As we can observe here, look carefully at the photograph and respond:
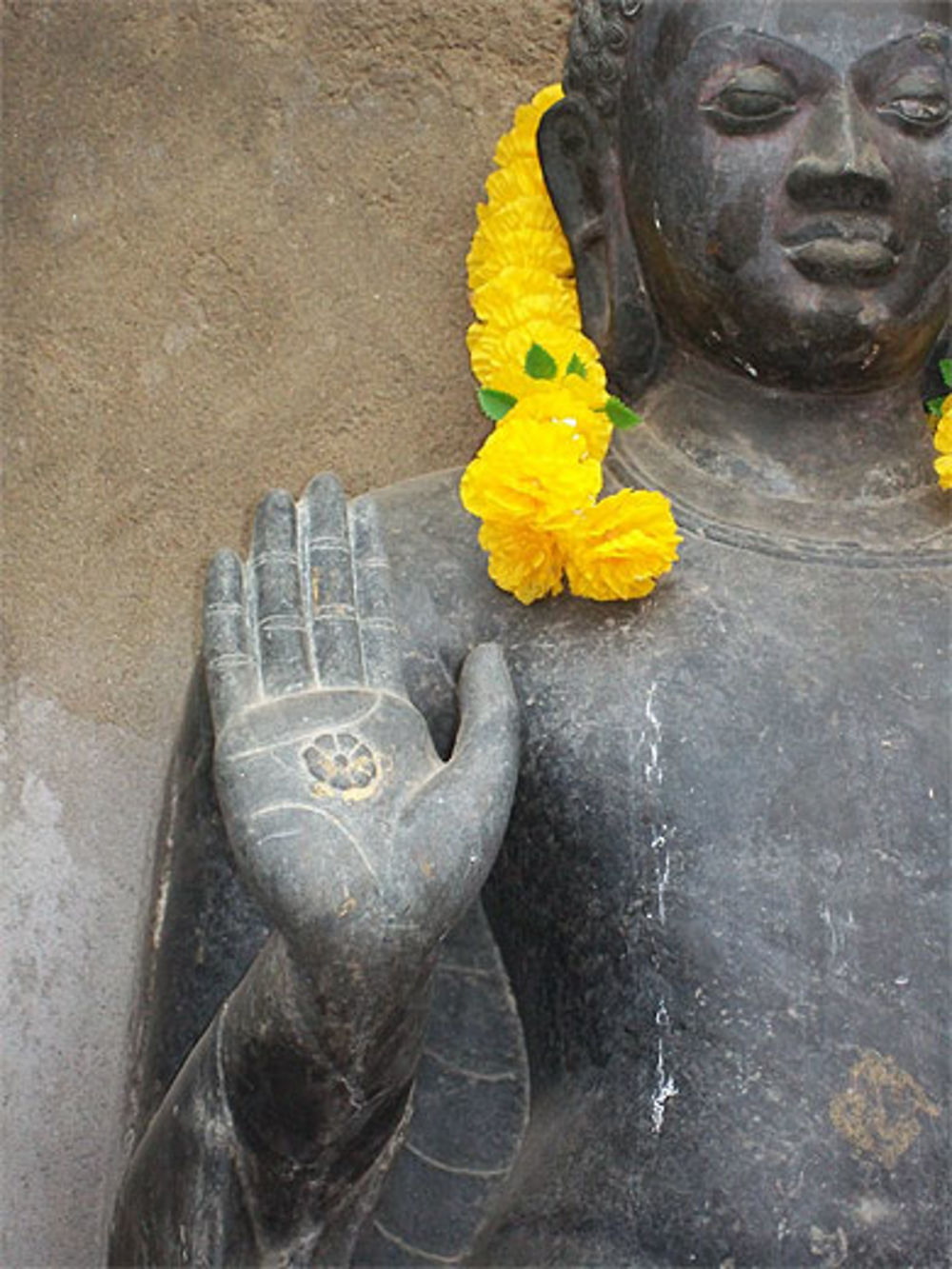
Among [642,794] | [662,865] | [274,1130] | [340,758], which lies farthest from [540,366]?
[274,1130]

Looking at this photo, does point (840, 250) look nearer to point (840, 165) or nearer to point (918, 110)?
point (840, 165)

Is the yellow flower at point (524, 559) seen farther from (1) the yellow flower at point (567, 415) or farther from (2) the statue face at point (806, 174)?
(2) the statue face at point (806, 174)

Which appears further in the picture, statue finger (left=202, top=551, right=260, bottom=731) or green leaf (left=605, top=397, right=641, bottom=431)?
green leaf (left=605, top=397, right=641, bottom=431)

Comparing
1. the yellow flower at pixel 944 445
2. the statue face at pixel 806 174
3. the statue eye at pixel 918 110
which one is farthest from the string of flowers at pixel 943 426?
the statue eye at pixel 918 110

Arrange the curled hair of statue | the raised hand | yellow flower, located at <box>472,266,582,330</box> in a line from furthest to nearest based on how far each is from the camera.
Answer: yellow flower, located at <box>472,266,582,330</box> → the curled hair of statue → the raised hand

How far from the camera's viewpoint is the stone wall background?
14.5 ft

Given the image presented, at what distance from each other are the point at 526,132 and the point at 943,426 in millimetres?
896

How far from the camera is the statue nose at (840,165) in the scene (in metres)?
3.72

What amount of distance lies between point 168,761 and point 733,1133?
48.2 inches

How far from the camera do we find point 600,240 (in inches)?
161

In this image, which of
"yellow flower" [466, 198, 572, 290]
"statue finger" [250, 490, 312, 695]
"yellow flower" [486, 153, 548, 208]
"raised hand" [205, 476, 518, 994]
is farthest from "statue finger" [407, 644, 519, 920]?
"yellow flower" [486, 153, 548, 208]

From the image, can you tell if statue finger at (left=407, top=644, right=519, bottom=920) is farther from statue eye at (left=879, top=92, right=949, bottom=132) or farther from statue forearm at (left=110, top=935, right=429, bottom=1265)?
statue eye at (left=879, top=92, right=949, bottom=132)

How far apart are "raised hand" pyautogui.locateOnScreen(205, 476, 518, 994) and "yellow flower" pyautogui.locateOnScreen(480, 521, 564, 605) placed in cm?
24

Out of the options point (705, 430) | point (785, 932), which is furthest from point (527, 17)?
point (785, 932)
